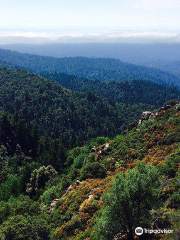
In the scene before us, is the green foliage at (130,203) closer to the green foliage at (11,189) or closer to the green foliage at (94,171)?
the green foliage at (94,171)

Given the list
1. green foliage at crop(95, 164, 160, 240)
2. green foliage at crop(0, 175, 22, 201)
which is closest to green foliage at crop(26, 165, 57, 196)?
green foliage at crop(0, 175, 22, 201)

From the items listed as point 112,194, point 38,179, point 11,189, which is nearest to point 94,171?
point 112,194

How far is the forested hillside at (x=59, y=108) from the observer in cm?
13288

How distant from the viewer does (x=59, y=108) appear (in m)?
144

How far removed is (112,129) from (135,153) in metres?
96.3

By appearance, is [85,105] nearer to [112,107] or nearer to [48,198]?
[112,107]

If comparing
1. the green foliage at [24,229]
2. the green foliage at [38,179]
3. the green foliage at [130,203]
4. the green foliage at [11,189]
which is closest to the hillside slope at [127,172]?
the green foliage at [130,203]

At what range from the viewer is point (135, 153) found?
121 feet

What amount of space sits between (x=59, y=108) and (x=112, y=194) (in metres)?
129

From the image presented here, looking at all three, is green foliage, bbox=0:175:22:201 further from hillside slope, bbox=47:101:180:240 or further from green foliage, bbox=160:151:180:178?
green foliage, bbox=160:151:180:178

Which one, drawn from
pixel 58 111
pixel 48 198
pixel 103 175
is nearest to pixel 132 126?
pixel 103 175

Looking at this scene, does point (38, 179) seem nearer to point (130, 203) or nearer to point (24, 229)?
point (24, 229)

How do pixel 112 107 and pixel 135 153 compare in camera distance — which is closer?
Result: pixel 135 153

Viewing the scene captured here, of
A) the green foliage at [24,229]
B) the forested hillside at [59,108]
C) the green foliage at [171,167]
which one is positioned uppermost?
the green foliage at [171,167]
